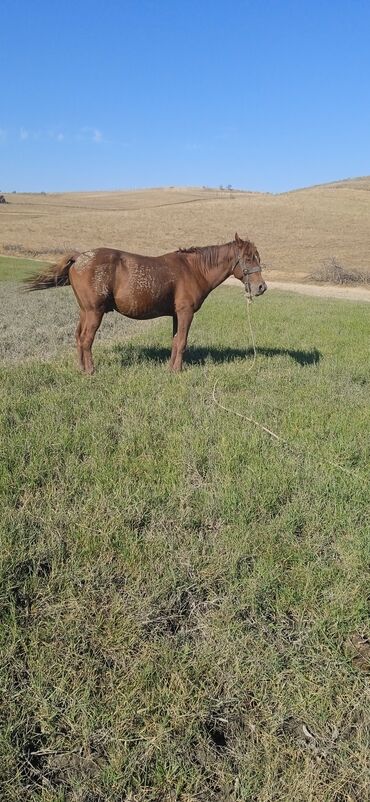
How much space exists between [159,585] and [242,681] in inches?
28.1

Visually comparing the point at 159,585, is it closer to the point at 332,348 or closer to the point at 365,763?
the point at 365,763

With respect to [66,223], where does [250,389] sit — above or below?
below

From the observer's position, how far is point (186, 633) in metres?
2.63

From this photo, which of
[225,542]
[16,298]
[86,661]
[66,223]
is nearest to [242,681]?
[86,661]

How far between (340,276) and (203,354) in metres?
24.0

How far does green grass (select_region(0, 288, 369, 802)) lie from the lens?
6.54ft

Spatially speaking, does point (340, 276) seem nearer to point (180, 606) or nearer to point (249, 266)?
point (249, 266)

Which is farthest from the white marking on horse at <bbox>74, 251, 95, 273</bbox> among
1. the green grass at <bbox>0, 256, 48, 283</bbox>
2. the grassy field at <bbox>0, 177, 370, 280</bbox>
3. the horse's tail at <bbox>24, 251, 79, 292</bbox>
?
the grassy field at <bbox>0, 177, 370, 280</bbox>

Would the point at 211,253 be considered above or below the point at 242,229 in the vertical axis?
below

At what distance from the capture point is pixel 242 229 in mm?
54938

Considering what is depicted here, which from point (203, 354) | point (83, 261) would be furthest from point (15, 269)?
point (83, 261)

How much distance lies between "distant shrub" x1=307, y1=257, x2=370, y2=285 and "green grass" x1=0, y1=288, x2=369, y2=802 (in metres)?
26.7

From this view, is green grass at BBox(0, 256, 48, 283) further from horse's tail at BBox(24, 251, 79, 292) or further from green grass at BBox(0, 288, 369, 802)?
green grass at BBox(0, 288, 369, 802)

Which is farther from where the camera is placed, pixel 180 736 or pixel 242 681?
pixel 242 681
